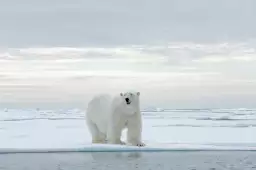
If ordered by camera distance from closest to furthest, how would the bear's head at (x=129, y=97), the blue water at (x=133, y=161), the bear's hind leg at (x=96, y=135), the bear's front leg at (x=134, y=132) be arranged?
the blue water at (x=133, y=161) < the bear's head at (x=129, y=97) < the bear's front leg at (x=134, y=132) < the bear's hind leg at (x=96, y=135)

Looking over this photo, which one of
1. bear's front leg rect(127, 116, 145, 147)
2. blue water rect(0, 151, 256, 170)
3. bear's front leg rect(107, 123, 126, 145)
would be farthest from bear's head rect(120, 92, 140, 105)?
blue water rect(0, 151, 256, 170)

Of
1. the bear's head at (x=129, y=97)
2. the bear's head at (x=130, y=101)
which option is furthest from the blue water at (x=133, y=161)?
the bear's head at (x=129, y=97)

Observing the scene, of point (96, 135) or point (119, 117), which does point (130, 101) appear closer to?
point (119, 117)

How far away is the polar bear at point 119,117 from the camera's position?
10.1 metres

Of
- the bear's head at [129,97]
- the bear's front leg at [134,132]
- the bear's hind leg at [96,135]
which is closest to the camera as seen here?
the bear's head at [129,97]

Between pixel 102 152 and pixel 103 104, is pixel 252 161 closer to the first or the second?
pixel 102 152

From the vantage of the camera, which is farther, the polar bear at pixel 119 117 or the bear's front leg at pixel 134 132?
the bear's front leg at pixel 134 132

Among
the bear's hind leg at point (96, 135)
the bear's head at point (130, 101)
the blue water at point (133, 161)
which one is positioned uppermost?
the bear's head at point (130, 101)

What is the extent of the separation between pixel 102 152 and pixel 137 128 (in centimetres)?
90

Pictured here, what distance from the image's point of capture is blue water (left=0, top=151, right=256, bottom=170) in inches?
308

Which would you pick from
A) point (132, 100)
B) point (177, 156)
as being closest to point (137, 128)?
point (132, 100)

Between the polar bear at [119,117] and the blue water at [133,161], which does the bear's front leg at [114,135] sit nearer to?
the polar bear at [119,117]

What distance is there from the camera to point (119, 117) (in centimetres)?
1023

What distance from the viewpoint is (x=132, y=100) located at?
10148 mm
